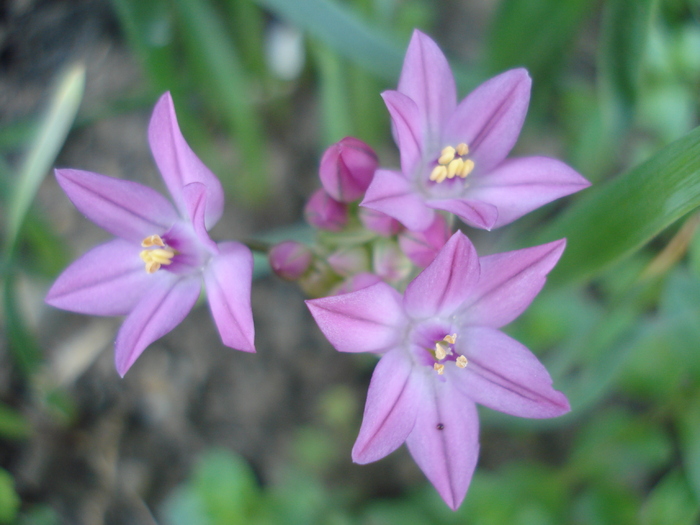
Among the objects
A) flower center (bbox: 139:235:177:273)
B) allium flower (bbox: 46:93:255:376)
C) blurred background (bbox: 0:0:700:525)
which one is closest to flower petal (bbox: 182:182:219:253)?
allium flower (bbox: 46:93:255:376)

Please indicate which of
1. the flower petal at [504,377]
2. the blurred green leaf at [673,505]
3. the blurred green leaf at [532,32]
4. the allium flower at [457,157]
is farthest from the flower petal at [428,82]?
the blurred green leaf at [673,505]

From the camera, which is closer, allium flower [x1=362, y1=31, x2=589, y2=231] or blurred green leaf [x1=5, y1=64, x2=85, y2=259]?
allium flower [x1=362, y1=31, x2=589, y2=231]

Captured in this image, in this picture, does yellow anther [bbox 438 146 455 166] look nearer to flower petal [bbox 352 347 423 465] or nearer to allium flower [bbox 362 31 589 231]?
allium flower [bbox 362 31 589 231]

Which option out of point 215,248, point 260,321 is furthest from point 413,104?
point 260,321

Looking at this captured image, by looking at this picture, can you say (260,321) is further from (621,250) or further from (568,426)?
(621,250)

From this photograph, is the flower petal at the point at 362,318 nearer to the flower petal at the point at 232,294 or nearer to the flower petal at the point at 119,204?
the flower petal at the point at 232,294

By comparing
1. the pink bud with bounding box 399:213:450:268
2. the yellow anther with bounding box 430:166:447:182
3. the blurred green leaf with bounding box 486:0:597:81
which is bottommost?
the pink bud with bounding box 399:213:450:268

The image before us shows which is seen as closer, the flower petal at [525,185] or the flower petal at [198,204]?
the flower petal at [198,204]
